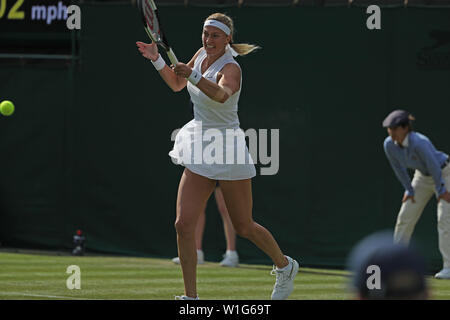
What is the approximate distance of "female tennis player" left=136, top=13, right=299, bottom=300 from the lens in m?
5.18

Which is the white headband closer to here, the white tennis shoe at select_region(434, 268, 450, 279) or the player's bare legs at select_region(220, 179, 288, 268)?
the player's bare legs at select_region(220, 179, 288, 268)

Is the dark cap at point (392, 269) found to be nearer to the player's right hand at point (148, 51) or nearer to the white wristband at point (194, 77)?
the white wristband at point (194, 77)

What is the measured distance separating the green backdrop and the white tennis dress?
14.7ft

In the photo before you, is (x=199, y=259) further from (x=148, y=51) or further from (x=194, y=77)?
(x=194, y=77)

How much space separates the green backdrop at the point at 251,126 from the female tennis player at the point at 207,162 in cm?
432

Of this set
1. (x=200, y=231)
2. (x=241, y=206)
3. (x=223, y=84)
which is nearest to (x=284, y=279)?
(x=241, y=206)

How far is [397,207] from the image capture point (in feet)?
31.4

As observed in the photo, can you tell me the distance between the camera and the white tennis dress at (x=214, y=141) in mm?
5273

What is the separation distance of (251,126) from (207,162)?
4576 millimetres

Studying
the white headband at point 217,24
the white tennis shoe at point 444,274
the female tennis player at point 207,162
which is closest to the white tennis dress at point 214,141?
the female tennis player at point 207,162

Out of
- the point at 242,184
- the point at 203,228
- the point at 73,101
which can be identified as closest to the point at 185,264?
the point at 242,184

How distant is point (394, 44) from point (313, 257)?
2.45m

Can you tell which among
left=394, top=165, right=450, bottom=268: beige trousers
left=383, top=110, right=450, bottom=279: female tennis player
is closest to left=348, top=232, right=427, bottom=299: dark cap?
left=383, top=110, right=450, bottom=279: female tennis player
